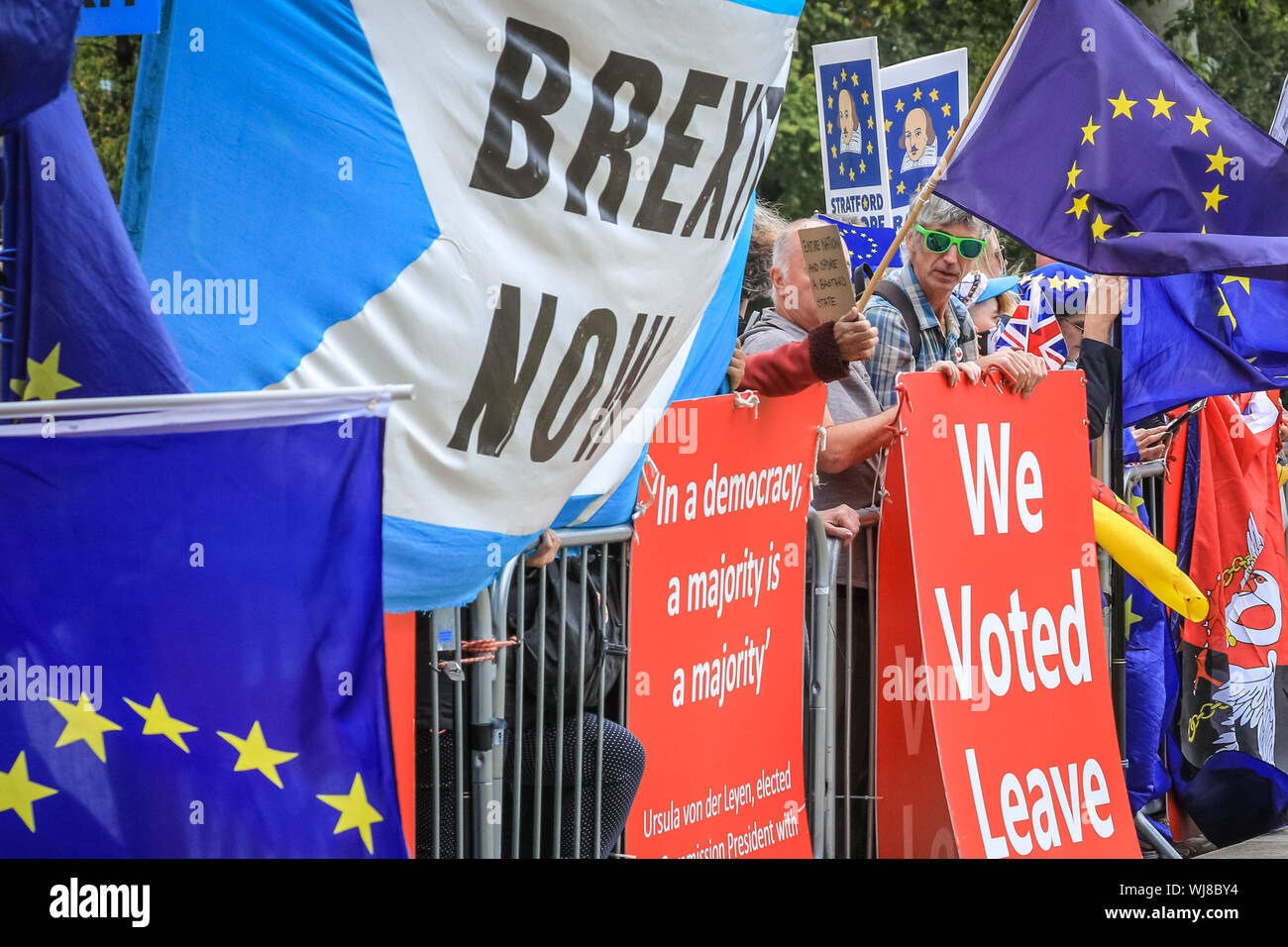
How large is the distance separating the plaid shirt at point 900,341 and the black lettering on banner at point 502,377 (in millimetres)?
2288

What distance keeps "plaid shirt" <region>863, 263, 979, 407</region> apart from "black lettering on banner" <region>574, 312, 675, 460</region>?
5.98 feet

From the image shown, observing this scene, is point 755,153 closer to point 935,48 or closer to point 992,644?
point 992,644

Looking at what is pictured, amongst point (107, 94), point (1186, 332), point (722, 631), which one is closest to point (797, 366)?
point (722, 631)

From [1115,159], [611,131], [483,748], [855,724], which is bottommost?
[855,724]

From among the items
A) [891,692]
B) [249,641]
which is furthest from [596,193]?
[891,692]

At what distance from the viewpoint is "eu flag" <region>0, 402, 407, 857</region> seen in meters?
2.12

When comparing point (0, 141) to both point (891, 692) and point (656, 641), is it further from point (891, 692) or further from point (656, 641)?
point (891, 692)

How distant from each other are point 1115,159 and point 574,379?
92.7 inches

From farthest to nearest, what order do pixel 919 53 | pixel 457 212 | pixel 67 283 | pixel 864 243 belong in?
pixel 919 53, pixel 864 243, pixel 457 212, pixel 67 283

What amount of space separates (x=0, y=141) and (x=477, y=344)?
3.12 ft

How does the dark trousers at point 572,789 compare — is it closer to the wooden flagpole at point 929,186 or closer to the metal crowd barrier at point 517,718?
the metal crowd barrier at point 517,718

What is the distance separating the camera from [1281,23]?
21141 millimetres

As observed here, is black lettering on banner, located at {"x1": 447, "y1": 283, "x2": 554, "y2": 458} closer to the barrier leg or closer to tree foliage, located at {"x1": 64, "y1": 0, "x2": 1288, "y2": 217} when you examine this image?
the barrier leg

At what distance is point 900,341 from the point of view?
17.2 feet
